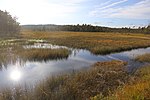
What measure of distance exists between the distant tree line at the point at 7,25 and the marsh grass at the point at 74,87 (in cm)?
4528

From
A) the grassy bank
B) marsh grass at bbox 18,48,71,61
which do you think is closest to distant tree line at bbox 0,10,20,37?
the grassy bank

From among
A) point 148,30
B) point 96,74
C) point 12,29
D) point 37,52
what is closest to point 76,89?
point 96,74

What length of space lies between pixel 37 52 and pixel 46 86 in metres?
12.8

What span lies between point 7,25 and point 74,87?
48226 millimetres

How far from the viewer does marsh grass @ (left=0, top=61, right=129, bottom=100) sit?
9039 mm

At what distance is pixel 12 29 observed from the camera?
56000 millimetres

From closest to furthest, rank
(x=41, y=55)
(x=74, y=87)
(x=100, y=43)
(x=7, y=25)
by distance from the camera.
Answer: (x=74, y=87), (x=41, y=55), (x=100, y=43), (x=7, y=25)

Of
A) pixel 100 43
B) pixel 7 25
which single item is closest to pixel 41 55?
pixel 100 43

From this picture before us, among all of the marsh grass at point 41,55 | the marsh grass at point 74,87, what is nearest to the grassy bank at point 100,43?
the marsh grass at point 41,55

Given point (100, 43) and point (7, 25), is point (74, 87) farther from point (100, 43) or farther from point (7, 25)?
point (7, 25)

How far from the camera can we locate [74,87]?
33.9 feet

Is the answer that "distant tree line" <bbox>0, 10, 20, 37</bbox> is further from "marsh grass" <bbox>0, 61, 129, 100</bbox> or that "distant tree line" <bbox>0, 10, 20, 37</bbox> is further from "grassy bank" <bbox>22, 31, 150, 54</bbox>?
"marsh grass" <bbox>0, 61, 129, 100</bbox>

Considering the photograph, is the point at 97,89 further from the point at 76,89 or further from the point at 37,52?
the point at 37,52

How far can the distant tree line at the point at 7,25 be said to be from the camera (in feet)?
175
